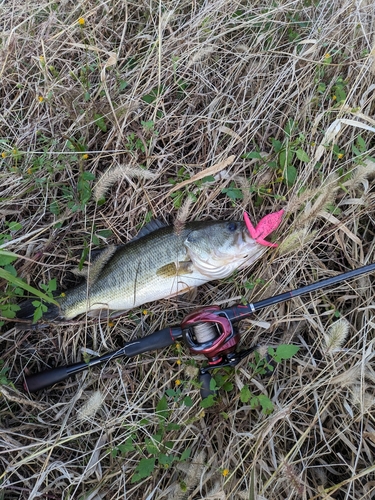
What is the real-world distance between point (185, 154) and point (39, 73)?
1.34 m

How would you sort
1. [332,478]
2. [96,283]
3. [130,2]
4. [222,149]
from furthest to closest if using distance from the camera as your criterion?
[130,2] < [222,149] < [96,283] < [332,478]

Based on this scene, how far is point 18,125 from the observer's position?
336 cm

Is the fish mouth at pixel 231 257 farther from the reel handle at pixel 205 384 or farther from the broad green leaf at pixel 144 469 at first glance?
the broad green leaf at pixel 144 469

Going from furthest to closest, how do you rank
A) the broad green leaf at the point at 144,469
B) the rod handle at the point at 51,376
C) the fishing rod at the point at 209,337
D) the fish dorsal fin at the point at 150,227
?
1. the fish dorsal fin at the point at 150,227
2. the rod handle at the point at 51,376
3. the fishing rod at the point at 209,337
4. the broad green leaf at the point at 144,469

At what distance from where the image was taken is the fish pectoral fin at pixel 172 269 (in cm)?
286

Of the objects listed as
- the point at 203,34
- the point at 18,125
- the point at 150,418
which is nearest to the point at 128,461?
the point at 150,418

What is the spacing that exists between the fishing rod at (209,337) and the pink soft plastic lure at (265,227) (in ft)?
1.27

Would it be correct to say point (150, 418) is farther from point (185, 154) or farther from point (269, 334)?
point (185, 154)

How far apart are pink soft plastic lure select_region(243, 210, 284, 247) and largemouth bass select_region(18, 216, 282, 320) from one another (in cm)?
3

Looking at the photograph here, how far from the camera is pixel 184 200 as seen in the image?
3.12 metres

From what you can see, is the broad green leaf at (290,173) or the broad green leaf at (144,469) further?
the broad green leaf at (290,173)

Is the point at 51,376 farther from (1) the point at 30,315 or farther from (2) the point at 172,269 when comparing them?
(2) the point at 172,269

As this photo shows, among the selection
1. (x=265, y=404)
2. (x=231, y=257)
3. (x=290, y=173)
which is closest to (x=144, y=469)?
(x=265, y=404)

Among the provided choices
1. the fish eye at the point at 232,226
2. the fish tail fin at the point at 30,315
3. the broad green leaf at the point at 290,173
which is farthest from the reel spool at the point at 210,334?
the broad green leaf at the point at 290,173
